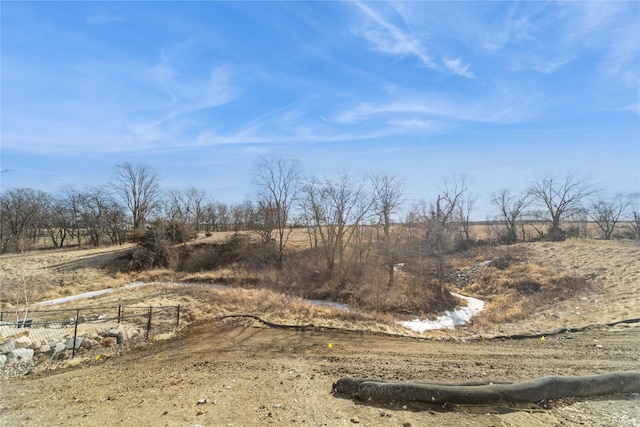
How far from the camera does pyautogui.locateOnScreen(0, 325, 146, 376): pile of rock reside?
9188 millimetres

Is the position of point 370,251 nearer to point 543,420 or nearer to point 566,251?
point 566,251

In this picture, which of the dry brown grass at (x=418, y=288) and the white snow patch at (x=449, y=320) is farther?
the white snow patch at (x=449, y=320)

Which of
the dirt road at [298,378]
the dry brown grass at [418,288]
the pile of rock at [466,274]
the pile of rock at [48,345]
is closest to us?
the dirt road at [298,378]

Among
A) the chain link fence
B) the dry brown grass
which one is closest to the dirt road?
the chain link fence

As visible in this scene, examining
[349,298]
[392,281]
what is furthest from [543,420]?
[392,281]

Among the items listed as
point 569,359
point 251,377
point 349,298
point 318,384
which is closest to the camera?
point 318,384

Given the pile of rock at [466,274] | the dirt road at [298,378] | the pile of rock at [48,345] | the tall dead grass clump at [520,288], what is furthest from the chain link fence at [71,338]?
the pile of rock at [466,274]

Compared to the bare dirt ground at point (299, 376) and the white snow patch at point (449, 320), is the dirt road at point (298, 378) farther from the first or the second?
the white snow patch at point (449, 320)

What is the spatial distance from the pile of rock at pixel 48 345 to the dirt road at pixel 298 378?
1.10 meters

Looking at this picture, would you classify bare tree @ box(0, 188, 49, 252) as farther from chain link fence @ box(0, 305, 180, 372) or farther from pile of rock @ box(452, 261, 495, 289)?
pile of rock @ box(452, 261, 495, 289)

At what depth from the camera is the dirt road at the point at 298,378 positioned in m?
5.16

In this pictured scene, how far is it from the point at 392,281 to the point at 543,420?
2117 cm

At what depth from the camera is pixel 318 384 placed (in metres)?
6.80

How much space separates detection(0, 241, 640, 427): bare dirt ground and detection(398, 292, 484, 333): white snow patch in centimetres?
332
